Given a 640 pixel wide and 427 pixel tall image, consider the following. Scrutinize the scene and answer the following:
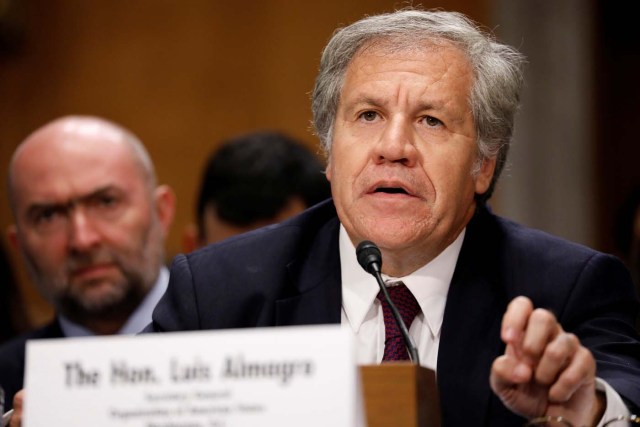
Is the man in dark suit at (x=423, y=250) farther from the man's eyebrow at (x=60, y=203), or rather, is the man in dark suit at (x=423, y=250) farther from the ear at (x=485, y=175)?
the man's eyebrow at (x=60, y=203)

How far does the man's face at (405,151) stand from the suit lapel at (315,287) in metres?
0.09

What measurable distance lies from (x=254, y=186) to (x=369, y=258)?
5.97 ft

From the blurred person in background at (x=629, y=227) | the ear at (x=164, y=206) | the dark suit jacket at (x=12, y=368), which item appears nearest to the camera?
the dark suit jacket at (x=12, y=368)

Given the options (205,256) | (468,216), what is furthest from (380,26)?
(205,256)

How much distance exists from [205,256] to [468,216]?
2.11 feet

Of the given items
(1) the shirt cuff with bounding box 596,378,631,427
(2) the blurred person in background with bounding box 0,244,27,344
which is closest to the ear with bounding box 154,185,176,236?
A: (2) the blurred person in background with bounding box 0,244,27,344

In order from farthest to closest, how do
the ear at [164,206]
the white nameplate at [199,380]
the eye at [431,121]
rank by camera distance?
the ear at [164,206], the eye at [431,121], the white nameplate at [199,380]

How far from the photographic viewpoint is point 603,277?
7.82 feet

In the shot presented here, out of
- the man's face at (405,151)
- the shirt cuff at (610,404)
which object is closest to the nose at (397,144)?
the man's face at (405,151)

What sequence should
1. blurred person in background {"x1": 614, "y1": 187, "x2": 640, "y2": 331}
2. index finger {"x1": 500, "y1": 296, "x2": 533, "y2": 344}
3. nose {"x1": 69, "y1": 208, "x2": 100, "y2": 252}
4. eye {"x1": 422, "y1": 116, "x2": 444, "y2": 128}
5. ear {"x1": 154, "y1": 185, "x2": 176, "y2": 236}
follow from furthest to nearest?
blurred person in background {"x1": 614, "y1": 187, "x2": 640, "y2": 331}
ear {"x1": 154, "y1": 185, "x2": 176, "y2": 236}
nose {"x1": 69, "y1": 208, "x2": 100, "y2": 252}
eye {"x1": 422, "y1": 116, "x2": 444, "y2": 128}
index finger {"x1": 500, "y1": 296, "x2": 533, "y2": 344}

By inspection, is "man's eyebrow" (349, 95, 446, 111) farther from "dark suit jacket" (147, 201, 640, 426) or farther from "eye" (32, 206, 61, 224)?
"eye" (32, 206, 61, 224)

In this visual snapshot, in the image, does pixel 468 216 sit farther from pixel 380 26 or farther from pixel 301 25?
pixel 301 25

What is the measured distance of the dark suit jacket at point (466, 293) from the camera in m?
2.24

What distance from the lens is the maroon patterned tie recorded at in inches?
90.0
